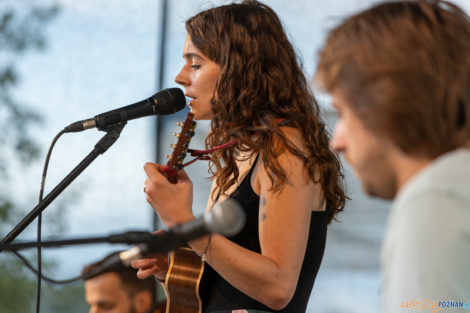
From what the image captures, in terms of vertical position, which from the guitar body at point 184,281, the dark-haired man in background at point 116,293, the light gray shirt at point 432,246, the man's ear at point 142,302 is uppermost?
the light gray shirt at point 432,246

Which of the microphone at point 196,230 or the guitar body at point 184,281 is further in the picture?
the guitar body at point 184,281

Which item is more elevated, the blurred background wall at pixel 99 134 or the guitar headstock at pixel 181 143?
the guitar headstock at pixel 181 143

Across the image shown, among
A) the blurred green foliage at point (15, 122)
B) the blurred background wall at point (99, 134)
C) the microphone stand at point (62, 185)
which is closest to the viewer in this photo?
the microphone stand at point (62, 185)

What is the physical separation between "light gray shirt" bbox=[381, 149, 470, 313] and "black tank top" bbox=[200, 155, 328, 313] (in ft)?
2.39

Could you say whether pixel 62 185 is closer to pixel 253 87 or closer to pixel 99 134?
pixel 253 87

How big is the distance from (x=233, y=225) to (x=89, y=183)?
2588 millimetres

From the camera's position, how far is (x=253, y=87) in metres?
1.64

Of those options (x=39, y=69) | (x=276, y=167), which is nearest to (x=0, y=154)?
(x=39, y=69)

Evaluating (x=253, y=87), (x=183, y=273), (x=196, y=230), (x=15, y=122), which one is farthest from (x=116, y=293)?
(x=15, y=122)

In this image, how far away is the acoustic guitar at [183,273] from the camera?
1509 mm

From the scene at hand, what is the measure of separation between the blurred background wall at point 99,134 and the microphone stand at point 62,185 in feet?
4.86

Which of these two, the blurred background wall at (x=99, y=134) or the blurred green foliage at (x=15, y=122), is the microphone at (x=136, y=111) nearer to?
the blurred background wall at (x=99, y=134)

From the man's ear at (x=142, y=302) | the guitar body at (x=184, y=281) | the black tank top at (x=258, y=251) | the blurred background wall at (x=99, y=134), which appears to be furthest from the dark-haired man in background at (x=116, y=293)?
the blurred background wall at (x=99, y=134)

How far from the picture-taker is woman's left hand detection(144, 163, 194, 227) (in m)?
1.40
